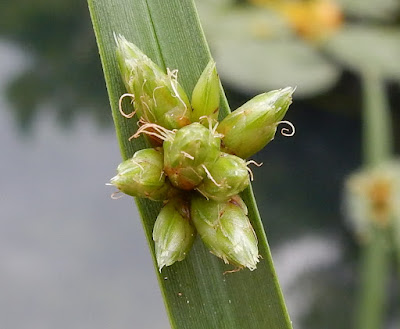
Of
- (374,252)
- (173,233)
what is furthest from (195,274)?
(374,252)

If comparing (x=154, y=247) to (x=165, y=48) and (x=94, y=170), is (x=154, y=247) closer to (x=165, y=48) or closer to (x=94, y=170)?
(x=165, y=48)

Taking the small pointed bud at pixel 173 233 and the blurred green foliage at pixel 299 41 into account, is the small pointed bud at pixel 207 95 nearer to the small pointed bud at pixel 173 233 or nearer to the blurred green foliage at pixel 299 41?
the small pointed bud at pixel 173 233

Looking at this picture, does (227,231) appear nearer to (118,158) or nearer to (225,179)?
(225,179)

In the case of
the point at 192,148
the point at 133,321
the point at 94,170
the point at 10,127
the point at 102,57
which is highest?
the point at 10,127

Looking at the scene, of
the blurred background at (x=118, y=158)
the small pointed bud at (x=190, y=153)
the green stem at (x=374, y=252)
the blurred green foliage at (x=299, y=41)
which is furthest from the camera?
the blurred green foliage at (x=299, y=41)

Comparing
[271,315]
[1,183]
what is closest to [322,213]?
[1,183]

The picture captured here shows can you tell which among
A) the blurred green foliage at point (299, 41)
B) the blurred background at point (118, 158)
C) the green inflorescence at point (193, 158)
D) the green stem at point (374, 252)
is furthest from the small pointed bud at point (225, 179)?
the blurred green foliage at point (299, 41)

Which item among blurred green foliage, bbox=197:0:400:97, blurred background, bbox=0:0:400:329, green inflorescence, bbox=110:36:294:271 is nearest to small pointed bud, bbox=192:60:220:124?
green inflorescence, bbox=110:36:294:271
